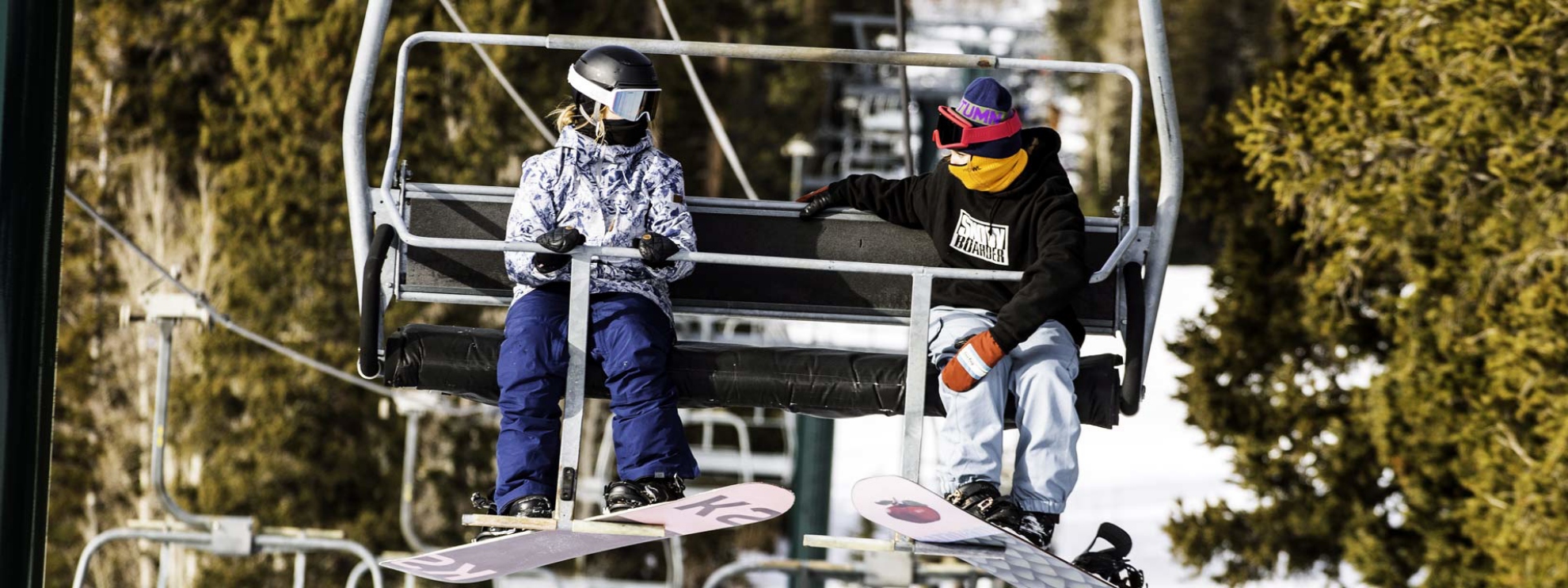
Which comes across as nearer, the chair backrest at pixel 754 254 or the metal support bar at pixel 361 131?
the metal support bar at pixel 361 131

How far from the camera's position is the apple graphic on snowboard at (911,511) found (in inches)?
165

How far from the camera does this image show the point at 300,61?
1414cm

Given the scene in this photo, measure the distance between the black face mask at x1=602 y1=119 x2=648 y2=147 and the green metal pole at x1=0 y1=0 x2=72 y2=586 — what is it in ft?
4.31

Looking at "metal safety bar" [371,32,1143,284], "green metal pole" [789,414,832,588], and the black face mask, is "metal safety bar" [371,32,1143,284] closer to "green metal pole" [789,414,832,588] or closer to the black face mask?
the black face mask

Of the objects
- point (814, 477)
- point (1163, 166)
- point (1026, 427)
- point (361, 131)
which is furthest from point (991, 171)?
point (814, 477)

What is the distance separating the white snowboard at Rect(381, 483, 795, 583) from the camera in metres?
4.32

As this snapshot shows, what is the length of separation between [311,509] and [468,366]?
9.93 meters

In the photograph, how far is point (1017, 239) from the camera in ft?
15.4

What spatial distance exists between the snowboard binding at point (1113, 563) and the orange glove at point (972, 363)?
1.60 feet

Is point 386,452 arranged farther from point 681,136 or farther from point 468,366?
point 468,366

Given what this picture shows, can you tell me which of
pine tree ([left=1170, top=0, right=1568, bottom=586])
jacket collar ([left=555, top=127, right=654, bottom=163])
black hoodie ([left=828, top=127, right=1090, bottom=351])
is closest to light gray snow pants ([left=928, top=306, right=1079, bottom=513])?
black hoodie ([left=828, top=127, right=1090, bottom=351])

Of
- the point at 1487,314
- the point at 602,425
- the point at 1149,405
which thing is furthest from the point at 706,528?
the point at 1149,405

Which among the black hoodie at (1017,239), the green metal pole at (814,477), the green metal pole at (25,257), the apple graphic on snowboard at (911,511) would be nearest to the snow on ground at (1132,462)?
the green metal pole at (814,477)

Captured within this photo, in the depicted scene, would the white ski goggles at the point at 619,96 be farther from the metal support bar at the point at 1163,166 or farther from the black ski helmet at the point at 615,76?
the metal support bar at the point at 1163,166
